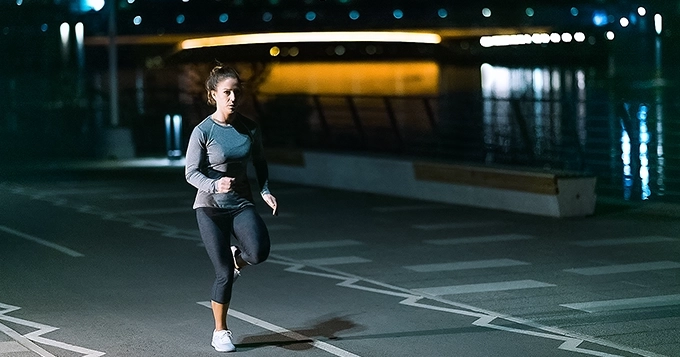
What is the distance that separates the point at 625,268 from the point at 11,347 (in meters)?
6.39

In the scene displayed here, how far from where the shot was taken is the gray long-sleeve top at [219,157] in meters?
8.58

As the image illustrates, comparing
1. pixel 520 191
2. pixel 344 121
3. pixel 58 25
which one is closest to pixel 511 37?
pixel 58 25

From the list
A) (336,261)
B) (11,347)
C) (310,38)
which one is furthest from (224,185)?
(310,38)

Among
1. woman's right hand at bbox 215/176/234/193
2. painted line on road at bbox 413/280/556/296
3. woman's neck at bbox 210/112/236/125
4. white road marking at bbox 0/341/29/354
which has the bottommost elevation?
painted line on road at bbox 413/280/556/296

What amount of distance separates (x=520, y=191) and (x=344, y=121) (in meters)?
26.9

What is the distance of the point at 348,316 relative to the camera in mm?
10195

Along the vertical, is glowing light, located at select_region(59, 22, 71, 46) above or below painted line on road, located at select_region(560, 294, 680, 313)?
above

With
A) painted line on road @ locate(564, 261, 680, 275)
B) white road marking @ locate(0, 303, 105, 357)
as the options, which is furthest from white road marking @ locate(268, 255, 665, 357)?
white road marking @ locate(0, 303, 105, 357)

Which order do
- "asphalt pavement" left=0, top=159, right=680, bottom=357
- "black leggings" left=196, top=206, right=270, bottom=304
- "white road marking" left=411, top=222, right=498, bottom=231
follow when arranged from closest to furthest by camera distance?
"black leggings" left=196, top=206, right=270, bottom=304, "asphalt pavement" left=0, top=159, right=680, bottom=357, "white road marking" left=411, top=222, right=498, bottom=231

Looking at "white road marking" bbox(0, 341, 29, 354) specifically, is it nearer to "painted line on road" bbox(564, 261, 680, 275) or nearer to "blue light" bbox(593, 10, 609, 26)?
"painted line on road" bbox(564, 261, 680, 275)

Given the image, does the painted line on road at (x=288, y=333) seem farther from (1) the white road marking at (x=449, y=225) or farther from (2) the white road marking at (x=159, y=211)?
(2) the white road marking at (x=159, y=211)

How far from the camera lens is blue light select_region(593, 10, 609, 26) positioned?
90.0 meters

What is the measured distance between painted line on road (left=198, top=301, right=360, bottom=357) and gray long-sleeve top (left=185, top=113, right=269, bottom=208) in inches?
45.5

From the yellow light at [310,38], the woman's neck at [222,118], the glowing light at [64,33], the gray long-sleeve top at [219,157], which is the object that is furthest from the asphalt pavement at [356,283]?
the yellow light at [310,38]
